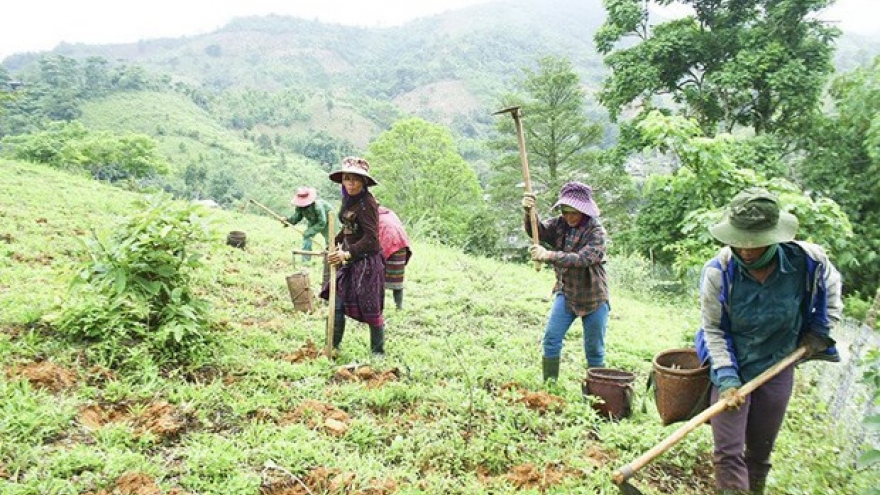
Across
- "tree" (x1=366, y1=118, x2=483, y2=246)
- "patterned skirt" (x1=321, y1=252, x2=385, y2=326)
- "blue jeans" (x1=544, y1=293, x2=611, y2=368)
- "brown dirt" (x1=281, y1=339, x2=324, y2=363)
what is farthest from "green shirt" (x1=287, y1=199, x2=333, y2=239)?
"tree" (x1=366, y1=118, x2=483, y2=246)

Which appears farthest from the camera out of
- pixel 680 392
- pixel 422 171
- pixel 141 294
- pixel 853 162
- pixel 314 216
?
pixel 422 171

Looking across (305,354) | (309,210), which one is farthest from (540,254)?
(309,210)

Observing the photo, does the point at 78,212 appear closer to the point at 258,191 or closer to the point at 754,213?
the point at 754,213

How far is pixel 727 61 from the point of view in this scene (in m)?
13.6

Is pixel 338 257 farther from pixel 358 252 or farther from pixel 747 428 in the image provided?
pixel 747 428

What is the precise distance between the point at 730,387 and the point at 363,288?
296cm

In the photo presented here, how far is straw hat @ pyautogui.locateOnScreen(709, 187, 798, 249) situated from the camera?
108 inches

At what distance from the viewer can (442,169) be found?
30.0 meters

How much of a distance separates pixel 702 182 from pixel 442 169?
81.3ft

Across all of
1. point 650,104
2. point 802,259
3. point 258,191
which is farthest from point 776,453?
point 258,191

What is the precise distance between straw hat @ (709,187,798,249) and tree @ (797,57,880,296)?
465 inches

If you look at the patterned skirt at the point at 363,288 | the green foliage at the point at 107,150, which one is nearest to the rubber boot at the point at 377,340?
the patterned skirt at the point at 363,288

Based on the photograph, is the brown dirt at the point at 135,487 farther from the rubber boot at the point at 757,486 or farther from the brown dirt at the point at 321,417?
the rubber boot at the point at 757,486

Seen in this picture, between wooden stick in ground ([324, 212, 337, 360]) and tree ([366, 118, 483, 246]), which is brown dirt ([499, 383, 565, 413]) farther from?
tree ([366, 118, 483, 246])
